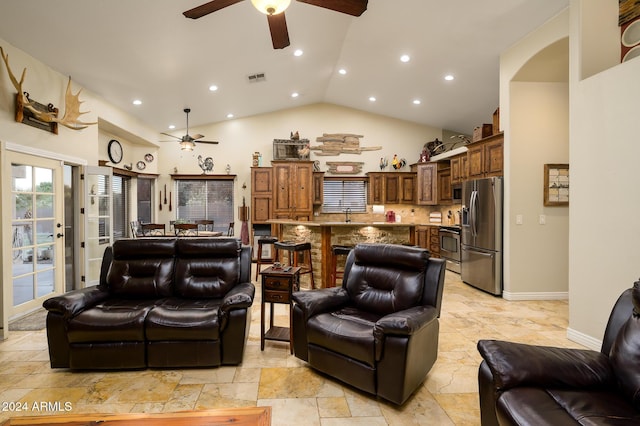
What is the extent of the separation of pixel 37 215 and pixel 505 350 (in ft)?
17.1

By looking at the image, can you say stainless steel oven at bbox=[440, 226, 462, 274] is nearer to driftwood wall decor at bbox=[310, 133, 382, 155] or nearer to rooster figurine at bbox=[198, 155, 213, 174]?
driftwood wall decor at bbox=[310, 133, 382, 155]

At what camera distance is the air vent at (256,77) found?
19.4 feet

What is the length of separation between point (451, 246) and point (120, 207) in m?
7.18

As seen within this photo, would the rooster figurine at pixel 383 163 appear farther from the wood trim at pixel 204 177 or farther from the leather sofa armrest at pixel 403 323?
the leather sofa armrest at pixel 403 323

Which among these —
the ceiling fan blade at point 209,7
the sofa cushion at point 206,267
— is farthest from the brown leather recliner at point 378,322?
the ceiling fan blade at point 209,7

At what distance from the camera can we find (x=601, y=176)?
2.97m

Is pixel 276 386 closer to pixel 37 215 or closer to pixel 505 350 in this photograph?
pixel 505 350

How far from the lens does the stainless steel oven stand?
6.35m

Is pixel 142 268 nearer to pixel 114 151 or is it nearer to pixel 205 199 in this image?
pixel 114 151

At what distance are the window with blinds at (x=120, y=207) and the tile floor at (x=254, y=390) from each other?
4197mm

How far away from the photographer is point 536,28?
411 centimetres

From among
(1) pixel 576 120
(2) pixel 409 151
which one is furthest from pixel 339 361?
(2) pixel 409 151

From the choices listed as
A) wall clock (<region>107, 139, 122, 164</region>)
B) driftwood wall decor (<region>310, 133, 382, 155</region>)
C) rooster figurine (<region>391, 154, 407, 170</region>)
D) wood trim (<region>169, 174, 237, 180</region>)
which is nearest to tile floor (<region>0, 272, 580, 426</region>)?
wall clock (<region>107, 139, 122, 164</region>)

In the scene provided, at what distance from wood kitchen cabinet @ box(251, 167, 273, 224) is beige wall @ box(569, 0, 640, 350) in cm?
577
